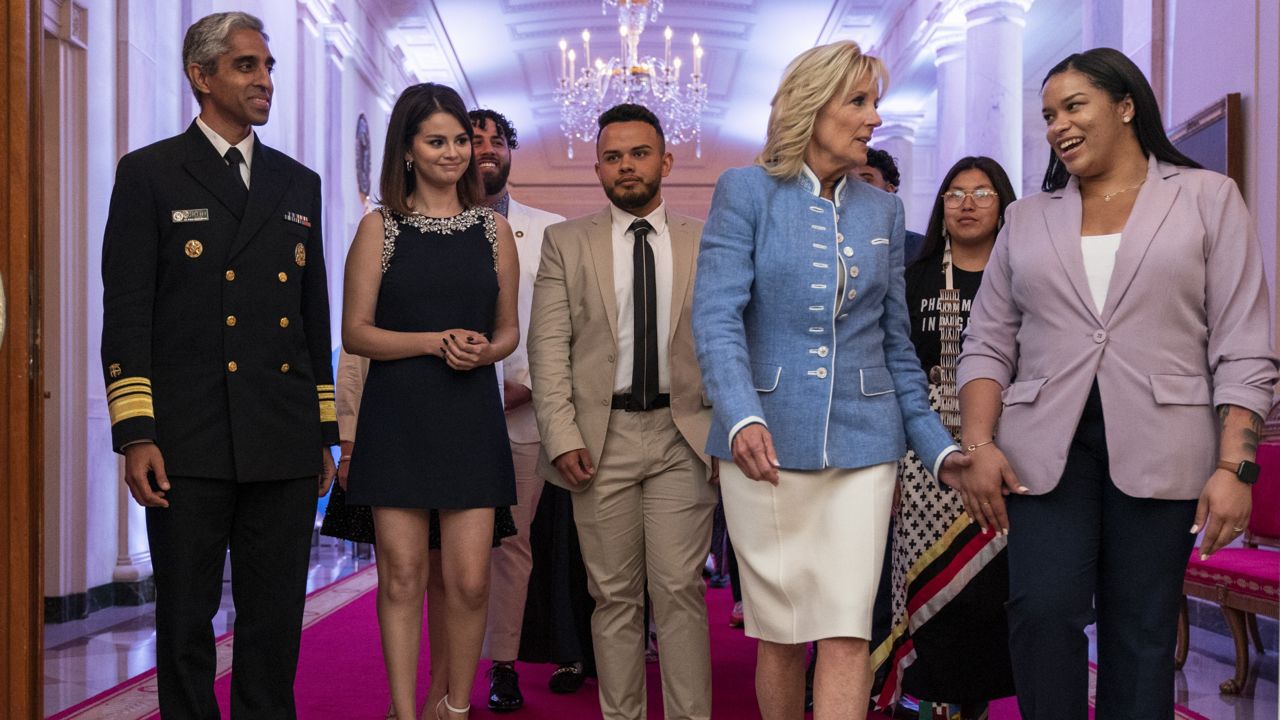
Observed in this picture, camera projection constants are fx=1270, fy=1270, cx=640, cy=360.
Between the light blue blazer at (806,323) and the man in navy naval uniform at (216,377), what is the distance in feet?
3.02

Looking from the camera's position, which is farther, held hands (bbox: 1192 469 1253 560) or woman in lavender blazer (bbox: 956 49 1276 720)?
woman in lavender blazer (bbox: 956 49 1276 720)

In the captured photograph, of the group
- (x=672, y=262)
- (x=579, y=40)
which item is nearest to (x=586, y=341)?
(x=672, y=262)

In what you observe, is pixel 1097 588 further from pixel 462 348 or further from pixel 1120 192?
pixel 462 348

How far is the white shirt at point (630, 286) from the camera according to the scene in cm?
331

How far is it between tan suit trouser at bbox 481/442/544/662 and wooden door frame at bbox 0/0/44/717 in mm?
2031

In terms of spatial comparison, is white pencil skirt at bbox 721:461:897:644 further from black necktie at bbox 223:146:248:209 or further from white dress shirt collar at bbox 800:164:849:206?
black necktie at bbox 223:146:248:209

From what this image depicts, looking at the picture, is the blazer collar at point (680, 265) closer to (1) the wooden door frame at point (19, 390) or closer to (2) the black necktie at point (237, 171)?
(2) the black necktie at point (237, 171)

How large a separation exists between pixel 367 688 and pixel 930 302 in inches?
88.3

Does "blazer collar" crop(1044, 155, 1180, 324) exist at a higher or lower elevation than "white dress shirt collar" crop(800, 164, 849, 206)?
lower

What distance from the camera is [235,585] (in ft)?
8.96

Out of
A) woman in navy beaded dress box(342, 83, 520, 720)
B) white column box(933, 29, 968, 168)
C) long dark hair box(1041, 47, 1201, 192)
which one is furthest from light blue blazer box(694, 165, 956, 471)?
white column box(933, 29, 968, 168)

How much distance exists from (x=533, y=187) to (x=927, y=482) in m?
15.9

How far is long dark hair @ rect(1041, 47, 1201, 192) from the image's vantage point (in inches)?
96.4

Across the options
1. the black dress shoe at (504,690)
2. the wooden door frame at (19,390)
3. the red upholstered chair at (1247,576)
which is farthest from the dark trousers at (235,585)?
the red upholstered chair at (1247,576)
